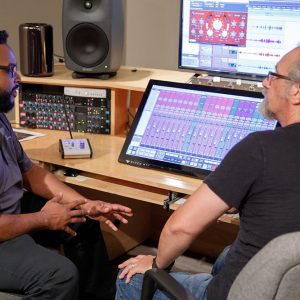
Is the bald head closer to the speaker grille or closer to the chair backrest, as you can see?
the chair backrest

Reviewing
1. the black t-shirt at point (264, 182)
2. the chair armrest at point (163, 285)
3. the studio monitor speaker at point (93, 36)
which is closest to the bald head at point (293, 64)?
the black t-shirt at point (264, 182)

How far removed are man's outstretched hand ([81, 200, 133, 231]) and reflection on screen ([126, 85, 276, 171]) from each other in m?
0.24

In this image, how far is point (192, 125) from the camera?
82.5 inches

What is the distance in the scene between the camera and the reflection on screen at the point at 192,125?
6.57ft

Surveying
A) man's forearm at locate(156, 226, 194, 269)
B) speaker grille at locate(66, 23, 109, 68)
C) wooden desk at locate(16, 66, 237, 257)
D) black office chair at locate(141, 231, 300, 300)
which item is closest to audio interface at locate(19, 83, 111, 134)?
wooden desk at locate(16, 66, 237, 257)

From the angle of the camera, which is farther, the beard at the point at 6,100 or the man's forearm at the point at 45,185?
the man's forearm at the point at 45,185

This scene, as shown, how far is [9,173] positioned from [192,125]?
28.0 inches

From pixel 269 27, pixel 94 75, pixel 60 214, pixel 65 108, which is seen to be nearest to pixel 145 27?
pixel 94 75

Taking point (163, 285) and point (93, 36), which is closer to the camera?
point (163, 285)

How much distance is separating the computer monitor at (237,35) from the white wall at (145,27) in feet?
5.25

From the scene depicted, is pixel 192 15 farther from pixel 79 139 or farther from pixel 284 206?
pixel 284 206

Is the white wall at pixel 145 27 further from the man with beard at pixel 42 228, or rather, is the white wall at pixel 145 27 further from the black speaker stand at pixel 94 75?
the man with beard at pixel 42 228

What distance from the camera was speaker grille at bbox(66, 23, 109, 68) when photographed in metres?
2.51

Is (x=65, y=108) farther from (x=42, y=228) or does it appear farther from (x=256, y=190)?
(x=256, y=190)
